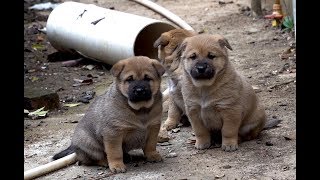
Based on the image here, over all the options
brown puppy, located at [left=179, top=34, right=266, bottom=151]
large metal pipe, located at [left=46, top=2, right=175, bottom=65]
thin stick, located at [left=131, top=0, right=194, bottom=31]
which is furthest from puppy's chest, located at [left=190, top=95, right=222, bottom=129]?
thin stick, located at [left=131, top=0, right=194, bottom=31]

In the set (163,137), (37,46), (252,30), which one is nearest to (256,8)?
(252,30)

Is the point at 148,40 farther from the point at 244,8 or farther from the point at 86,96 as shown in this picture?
the point at 244,8

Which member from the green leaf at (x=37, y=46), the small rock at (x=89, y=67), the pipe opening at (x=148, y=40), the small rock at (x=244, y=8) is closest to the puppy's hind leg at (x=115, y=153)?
→ the pipe opening at (x=148, y=40)

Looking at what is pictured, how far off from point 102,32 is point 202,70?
391cm

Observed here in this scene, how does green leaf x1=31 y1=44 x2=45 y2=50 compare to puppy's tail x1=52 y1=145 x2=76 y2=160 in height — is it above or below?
below

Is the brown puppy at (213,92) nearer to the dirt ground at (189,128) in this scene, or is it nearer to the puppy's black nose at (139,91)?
the dirt ground at (189,128)

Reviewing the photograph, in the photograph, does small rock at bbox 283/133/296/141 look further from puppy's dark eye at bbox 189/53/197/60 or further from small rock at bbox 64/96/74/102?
small rock at bbox 64/96/74/102

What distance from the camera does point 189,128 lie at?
713 cm

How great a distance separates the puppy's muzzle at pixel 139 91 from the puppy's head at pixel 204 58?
504mm

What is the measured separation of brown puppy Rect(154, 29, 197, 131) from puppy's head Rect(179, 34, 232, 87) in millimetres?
679

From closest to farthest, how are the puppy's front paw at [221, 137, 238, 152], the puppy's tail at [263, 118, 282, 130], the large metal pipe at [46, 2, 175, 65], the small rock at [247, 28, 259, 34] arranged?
the puppy's front paw at [221, 137, 238, 152] < the puppy's tail at [263, 118, 282, 130] < the large metal pipe at [46, 2, 175, 65] < the small rock at [247, 28, 259, 34]

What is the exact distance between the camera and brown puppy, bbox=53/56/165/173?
579cm
